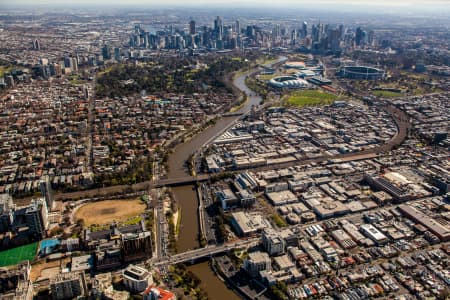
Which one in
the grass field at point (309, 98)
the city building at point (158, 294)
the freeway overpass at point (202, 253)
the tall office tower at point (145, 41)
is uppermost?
the tall office tower at point (145, 41)

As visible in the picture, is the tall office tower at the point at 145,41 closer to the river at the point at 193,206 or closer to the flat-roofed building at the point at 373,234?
the river at the point at 193,206

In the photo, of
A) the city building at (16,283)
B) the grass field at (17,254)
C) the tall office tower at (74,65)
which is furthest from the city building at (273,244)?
the tall office tower at (74,65)

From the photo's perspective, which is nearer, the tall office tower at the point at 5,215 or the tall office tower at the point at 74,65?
the tall office tower at the point at 5,215

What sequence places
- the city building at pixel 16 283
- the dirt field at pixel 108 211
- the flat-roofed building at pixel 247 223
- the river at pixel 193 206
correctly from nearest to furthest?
the city building at pixel 16 283
the river at pixel 193 206
the flat-roofed building at pixel 247 223
the dirt field at pixel 108 211

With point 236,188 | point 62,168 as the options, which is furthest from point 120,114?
point 236,188

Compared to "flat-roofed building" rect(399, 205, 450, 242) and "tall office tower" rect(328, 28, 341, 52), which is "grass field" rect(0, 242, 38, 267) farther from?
"tall office tower" rect(328, 28, 341, 52)

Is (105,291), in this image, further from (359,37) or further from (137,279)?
(359,37)

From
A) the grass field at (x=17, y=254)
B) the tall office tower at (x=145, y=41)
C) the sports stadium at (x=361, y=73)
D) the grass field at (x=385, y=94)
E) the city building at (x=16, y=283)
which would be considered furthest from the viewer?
the tall office tower at (x=145, y=41)
